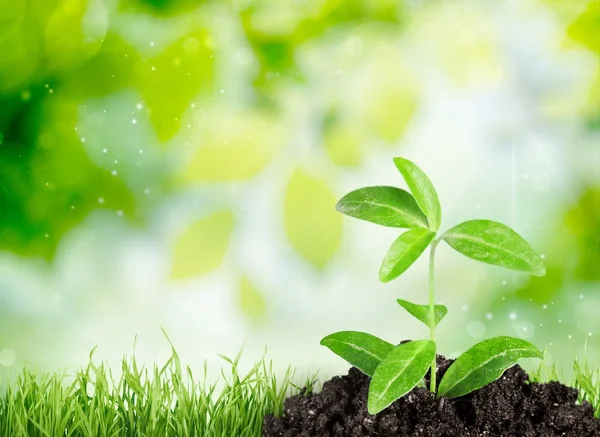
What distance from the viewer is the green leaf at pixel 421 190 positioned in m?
1.11

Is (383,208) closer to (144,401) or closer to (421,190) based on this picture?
(421,190)

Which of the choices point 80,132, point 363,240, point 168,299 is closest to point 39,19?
point 80,132

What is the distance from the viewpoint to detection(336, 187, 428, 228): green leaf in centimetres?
Result: 113

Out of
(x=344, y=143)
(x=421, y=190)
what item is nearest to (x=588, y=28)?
(x=344, y=143)

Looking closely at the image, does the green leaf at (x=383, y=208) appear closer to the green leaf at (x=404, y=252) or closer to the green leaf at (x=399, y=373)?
the green leaf at (x=404, y=252)

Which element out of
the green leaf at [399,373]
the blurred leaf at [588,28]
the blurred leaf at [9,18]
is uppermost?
the blurred leaf at [588,28]

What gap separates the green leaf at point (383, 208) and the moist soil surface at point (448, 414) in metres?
0.25

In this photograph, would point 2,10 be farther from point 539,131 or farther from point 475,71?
point 539,131

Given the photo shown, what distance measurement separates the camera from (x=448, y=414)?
109 cm

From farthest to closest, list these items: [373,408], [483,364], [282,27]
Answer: [282,27]
[483,364]
[373,408]

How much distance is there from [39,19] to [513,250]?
0.96 metres

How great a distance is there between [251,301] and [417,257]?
0.47m

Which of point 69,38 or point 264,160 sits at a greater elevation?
point 69,38

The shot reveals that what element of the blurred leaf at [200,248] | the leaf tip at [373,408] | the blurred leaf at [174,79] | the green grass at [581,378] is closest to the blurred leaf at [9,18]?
the blurred leaf at [174,79]
